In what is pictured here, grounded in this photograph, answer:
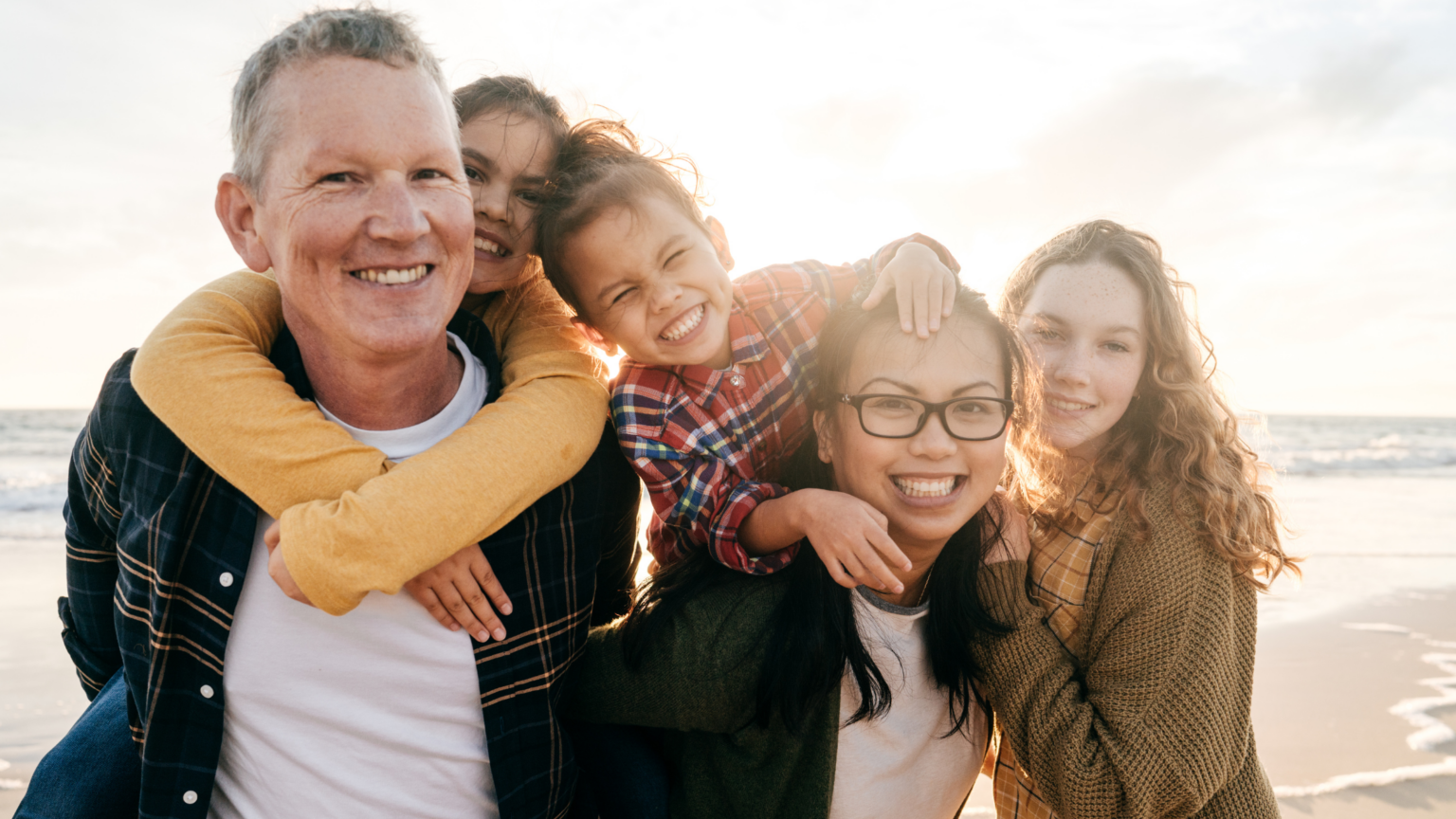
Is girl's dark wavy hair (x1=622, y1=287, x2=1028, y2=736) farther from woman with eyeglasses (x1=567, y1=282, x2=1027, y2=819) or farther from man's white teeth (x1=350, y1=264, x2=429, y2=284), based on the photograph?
man's white teeth (x1=350, y1=264, x2=429, y2=284)

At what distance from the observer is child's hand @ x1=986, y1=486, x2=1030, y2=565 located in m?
2.12

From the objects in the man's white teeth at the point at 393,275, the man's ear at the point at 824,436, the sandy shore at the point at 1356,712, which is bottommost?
the sandy shore at the point at 1356,712

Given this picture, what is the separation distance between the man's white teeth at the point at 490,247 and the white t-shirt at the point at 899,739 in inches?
58.4

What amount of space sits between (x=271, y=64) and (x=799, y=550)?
67.6 inches

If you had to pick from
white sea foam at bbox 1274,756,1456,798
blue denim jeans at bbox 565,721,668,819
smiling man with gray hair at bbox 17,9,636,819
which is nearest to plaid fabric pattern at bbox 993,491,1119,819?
blue denim jeans at bbox 565,721,668,819

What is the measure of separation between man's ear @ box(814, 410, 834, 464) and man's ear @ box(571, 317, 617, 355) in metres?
0.74

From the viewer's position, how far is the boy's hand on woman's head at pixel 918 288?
78.0 inches

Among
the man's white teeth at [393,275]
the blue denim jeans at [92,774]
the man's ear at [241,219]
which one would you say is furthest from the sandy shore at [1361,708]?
the man's ear at [241,219]

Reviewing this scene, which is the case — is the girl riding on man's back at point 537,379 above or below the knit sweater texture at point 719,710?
above

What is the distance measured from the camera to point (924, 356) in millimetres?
1967

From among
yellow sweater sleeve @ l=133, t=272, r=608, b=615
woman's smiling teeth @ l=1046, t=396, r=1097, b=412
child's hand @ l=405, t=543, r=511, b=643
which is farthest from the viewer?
woman's smiling teeth @ l=1046, t=396, r=1097, b=412

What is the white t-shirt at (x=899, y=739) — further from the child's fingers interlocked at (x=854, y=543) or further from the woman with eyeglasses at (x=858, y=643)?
the child's fingers interlocked at (x=854, y=543)

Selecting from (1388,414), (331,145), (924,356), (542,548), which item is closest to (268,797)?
(542,548)

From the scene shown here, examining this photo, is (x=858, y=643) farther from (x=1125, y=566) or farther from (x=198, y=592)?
(x=198, y=592)
